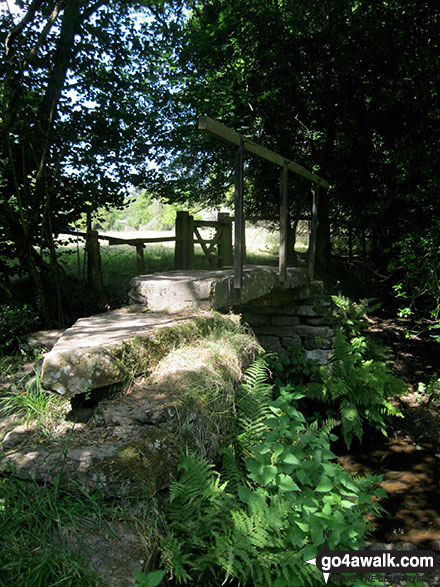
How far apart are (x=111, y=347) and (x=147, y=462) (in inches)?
32.6

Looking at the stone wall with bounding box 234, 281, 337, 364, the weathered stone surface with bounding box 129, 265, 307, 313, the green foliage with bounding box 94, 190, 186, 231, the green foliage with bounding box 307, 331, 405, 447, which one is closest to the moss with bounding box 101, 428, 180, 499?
the weathered stone surface with bounding box 129, 265, 307, 313

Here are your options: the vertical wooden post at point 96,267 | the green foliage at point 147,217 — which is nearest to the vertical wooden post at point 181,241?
the vertical wooden post at point 96,267

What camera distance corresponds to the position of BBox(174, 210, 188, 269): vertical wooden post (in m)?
7.49

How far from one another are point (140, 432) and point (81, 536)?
636mm

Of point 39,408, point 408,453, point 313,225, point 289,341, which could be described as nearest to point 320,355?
point 289,341

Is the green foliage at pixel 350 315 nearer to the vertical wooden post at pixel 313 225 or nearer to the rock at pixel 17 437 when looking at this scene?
the vertical wooden post at pixel 313 225

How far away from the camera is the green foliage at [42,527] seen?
1.53 meters

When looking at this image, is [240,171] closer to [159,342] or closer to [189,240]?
[159,342]

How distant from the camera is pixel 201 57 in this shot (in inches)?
307

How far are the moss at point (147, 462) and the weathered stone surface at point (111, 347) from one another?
20.4 inches

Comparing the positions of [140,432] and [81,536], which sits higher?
[140,432]

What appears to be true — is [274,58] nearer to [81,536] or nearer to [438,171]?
[438,171]

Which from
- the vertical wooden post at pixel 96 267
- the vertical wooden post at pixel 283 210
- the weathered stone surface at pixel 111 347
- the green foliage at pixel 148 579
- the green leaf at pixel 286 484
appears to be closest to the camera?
the green foliage at pixel 148 579

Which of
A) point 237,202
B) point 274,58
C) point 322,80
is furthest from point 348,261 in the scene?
point 237,202
